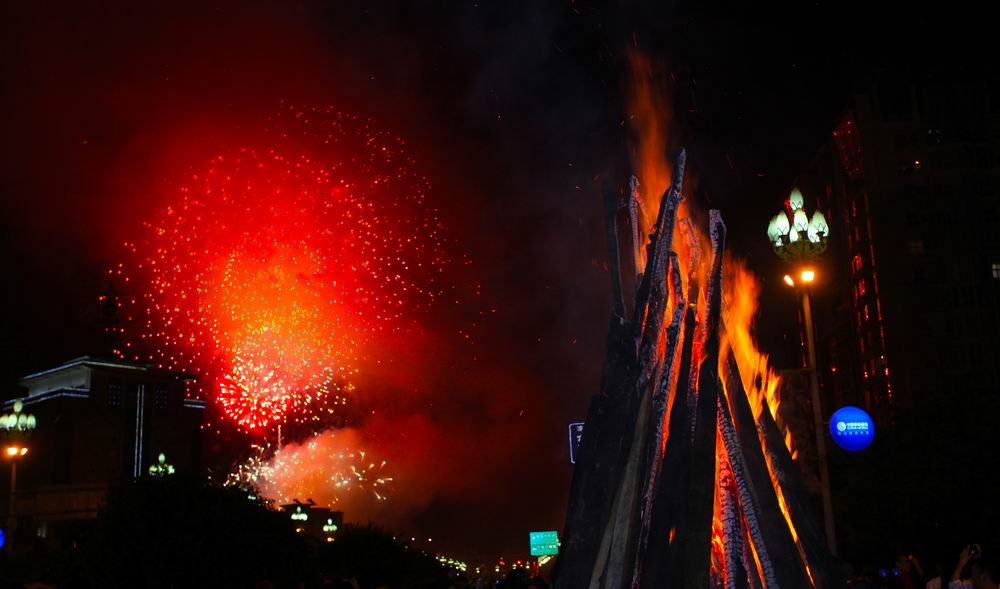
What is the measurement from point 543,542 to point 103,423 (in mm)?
34052

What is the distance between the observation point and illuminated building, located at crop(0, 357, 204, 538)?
202ft

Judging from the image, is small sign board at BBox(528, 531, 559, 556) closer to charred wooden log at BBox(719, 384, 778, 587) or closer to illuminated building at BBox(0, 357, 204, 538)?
illuminated building at BBox(0, 357, 204, 538)

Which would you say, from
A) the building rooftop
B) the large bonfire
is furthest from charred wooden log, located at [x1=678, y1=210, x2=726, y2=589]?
the building rooftop

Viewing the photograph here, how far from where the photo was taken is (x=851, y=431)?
17.7 metres

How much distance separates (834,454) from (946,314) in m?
36.4

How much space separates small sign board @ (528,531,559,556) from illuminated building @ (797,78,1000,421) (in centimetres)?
3765

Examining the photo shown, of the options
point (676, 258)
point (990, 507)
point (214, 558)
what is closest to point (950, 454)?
point (990, 507)

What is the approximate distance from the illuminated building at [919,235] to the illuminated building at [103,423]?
170 feet

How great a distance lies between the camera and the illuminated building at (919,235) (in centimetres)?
7369

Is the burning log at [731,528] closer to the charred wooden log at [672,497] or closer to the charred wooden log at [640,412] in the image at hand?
the charred wooden log at [672,497]

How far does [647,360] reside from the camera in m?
11.6

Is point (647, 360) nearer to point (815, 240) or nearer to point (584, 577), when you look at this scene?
point (584, 577)

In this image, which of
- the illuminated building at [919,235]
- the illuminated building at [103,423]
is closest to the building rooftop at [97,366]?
the illuminated building at [103,423]

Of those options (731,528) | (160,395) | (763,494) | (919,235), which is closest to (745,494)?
(763,494)
